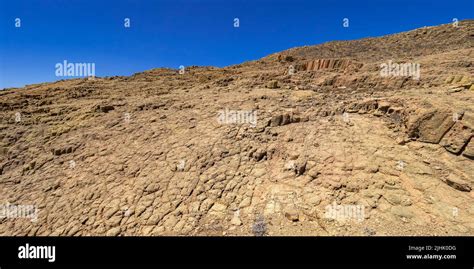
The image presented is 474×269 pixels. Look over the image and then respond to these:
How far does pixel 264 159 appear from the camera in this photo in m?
8.17

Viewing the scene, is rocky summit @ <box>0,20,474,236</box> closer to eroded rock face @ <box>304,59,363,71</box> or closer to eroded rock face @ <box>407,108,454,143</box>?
eroded rock face @ <box>407,108,454,143</box>

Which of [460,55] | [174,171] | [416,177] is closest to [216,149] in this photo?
[174,171]

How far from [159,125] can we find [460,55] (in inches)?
592

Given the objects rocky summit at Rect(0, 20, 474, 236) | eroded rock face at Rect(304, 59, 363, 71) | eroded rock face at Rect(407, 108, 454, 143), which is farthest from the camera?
eroded rock face at Rect(304, 59, 363, 71)

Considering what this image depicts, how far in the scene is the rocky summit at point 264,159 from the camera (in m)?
6.06

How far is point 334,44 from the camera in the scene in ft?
86.3

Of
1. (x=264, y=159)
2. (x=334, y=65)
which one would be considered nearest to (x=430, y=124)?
(x=264, y=159)

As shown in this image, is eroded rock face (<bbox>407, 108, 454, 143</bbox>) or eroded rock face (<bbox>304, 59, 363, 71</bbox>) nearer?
eroded rock face (<bbox>407, 108, 454, 143</bbox>)

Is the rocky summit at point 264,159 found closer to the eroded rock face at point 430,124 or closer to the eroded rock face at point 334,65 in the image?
the eroded rock face at point 430,124

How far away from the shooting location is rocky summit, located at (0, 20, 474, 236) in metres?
6.06

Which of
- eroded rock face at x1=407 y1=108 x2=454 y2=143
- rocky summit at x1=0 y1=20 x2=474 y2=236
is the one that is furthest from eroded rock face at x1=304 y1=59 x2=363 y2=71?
eroded rock face at x1=407 y1=108 x2=454 y2=143

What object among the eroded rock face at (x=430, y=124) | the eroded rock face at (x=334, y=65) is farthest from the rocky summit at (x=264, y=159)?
the eroded rock face at (x=334, y=65)

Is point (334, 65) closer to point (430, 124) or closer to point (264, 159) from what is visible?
point (430, 124)

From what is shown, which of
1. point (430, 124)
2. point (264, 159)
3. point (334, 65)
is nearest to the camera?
point (430, 124)
